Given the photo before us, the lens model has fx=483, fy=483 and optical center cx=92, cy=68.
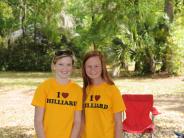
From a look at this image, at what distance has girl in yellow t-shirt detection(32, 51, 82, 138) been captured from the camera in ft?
11.6

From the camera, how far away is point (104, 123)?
3688 mm

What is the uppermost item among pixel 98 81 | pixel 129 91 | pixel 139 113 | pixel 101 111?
pixel 98 81

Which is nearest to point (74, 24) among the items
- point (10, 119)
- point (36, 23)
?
point (36, 23)

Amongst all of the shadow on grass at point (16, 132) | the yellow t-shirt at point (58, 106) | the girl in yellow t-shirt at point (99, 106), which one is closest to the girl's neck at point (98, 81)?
the girl in yellow t-shirt at point (99, 106)

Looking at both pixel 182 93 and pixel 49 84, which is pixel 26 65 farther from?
pixel 49 84

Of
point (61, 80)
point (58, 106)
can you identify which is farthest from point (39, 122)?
point (61, 80)

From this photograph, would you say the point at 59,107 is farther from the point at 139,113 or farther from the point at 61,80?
the point at 139,113

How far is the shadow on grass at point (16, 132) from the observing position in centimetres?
762

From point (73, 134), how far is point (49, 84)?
0.41 m

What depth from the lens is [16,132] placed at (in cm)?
792

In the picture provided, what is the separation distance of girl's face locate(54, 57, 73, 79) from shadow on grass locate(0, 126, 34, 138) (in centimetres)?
417

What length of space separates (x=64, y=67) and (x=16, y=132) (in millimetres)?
4617

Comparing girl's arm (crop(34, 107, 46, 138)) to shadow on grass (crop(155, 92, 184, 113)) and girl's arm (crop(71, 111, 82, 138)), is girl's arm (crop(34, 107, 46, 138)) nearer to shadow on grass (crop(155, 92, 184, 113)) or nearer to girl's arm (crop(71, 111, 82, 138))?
girl's arm (crop(71, 111, 82, 138))

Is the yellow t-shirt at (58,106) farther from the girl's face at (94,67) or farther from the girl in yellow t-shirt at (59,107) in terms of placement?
the girl's face at (94,67)
